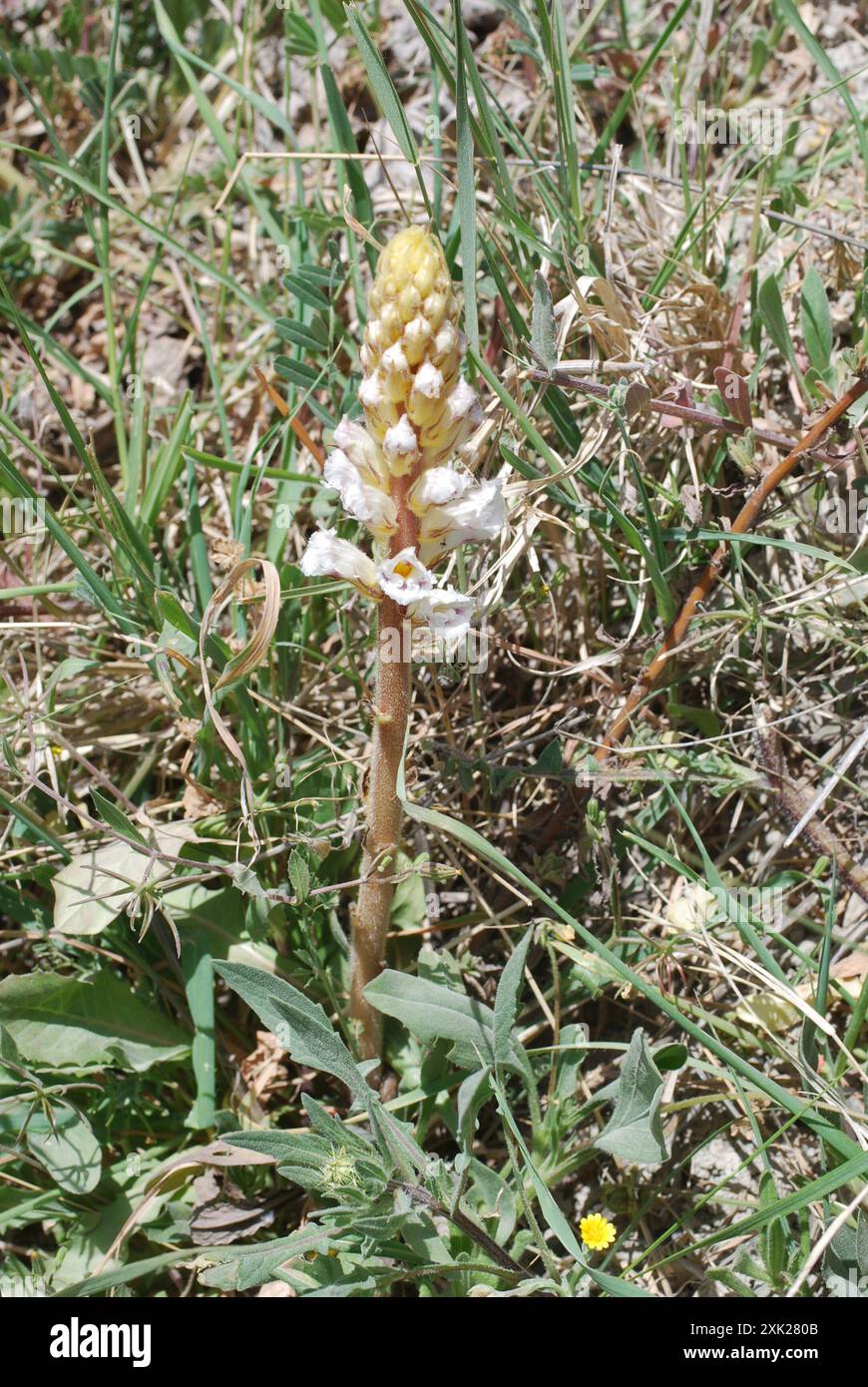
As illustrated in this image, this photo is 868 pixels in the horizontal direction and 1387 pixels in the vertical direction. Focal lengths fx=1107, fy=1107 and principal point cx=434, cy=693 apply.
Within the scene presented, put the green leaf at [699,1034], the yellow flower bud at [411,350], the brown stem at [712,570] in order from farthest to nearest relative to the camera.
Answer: the brown stem at [712,570] → the green leaf at [699,1034] → the yellow flower bud at [411,350]

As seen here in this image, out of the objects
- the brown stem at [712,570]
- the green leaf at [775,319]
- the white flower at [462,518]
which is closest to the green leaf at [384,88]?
the white flower at [462,518]

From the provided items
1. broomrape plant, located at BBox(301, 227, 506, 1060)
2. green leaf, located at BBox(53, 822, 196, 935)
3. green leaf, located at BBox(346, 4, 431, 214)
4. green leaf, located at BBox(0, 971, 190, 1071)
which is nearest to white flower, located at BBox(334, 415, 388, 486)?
broomrape plant, located at BBox(301, 227, 506, 1060)

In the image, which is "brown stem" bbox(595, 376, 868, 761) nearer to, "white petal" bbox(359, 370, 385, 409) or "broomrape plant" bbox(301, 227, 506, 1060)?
"broomrape plant" bbox(301, 227, 506, 1060)

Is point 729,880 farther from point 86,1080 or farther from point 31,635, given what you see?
point 31,635

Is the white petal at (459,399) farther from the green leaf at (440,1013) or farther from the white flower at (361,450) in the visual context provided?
the green leaf at (440,1013)

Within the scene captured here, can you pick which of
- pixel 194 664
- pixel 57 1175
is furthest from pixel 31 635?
pixel 57 1175
